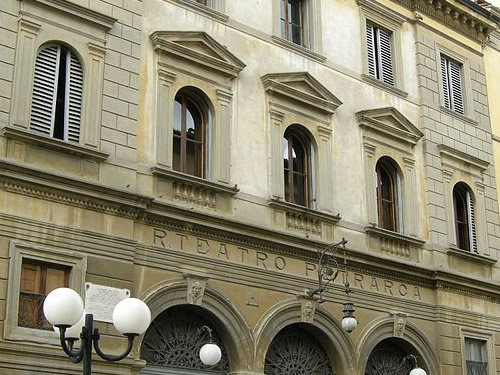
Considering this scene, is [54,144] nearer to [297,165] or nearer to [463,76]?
[297,165]

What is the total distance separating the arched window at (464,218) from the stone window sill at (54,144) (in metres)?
10.8

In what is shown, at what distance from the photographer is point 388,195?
2127 cm

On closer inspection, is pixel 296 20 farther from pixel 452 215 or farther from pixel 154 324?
A: pixel 154 324

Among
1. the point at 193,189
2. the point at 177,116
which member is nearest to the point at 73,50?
the point at 177,116

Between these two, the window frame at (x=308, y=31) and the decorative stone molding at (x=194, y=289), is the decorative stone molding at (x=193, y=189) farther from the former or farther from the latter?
the window frame at (x=308, y=31)

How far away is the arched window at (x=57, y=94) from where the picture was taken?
1507cm

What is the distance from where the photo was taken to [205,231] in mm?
16625

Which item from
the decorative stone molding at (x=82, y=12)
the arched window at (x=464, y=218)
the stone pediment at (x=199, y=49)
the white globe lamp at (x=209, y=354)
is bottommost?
the white globe lamp at (x=209, y=354)

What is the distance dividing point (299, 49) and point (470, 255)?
682 centimetres

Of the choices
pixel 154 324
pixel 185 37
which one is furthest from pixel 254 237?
pixel 185 37

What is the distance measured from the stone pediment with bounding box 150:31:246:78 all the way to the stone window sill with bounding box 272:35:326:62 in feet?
5.21

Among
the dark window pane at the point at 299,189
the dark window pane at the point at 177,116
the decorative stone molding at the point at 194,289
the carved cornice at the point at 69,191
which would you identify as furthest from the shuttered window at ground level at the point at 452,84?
the carved cornice at the point at 69,191

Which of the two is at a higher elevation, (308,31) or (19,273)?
(308,31)

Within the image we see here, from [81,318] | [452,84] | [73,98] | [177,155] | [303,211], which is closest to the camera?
[81,318]
